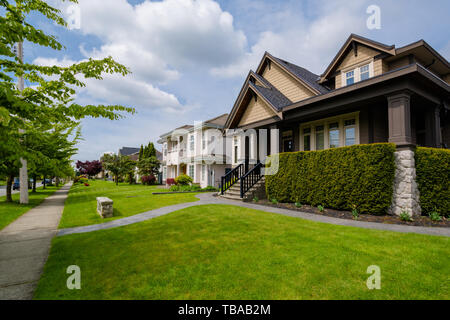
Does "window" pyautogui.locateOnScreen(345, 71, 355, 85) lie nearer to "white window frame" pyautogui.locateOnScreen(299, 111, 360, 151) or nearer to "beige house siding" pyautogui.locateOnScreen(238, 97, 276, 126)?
"white window frame" pyautogui.locateOnScreen(299, 111, 360, 151)

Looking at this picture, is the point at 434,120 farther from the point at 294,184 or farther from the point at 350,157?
the point at 294,184

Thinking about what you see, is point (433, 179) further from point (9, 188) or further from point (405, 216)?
point (9, 188)

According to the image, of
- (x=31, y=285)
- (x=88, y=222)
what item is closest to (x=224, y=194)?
(x=88, y=222)

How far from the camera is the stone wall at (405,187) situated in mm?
7136

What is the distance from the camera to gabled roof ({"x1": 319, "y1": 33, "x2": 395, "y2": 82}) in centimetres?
1036

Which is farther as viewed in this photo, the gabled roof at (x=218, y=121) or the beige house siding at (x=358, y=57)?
the gabled roof at (x=218, y=121)

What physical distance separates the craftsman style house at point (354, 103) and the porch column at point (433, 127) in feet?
0.10

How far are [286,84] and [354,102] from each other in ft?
20.6

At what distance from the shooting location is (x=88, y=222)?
816 cm

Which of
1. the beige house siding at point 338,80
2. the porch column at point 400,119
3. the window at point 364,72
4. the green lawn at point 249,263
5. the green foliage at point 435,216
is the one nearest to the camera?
the green lawn at point 249,263

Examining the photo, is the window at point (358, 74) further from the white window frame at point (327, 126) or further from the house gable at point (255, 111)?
the house gable at point (255, 111)

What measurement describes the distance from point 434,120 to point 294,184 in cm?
618

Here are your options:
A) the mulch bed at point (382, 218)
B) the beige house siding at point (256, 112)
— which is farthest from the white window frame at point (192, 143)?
the mulch bed at point (382, 218)

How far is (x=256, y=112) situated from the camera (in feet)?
44.6
